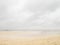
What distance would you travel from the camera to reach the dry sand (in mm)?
902

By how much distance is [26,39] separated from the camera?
917mm

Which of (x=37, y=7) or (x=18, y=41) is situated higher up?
(x=37, y=7)

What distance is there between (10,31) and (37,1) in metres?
0.38

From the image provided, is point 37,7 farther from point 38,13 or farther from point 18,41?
point 18,41

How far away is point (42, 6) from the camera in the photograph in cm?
97

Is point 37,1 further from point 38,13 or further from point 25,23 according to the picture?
point 25,23

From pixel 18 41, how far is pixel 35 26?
211mm

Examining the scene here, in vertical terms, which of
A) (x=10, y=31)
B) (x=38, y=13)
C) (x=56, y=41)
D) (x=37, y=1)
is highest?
(x=37, y=1)

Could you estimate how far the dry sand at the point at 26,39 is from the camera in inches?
35.5

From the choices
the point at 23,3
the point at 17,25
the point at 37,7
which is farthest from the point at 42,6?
the point at 17,25

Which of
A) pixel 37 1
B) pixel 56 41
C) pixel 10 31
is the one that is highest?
pixel 37 1

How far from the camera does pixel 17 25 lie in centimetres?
98

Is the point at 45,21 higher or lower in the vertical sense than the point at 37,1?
lower

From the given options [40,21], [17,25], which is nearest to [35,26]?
[40,21]
